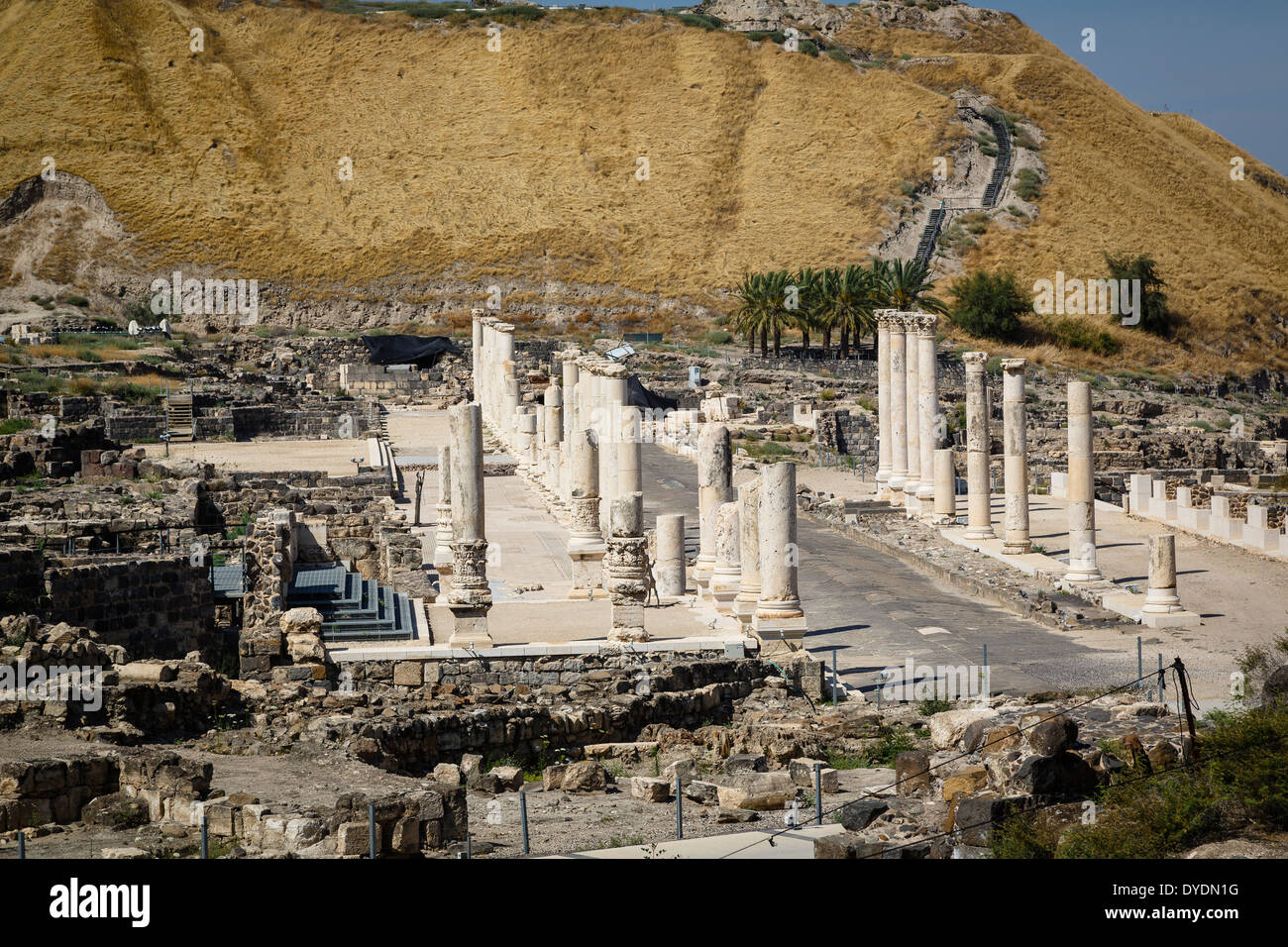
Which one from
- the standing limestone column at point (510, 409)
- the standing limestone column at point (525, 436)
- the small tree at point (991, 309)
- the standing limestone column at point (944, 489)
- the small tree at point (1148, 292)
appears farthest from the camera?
the small tree at point (1148, 292)

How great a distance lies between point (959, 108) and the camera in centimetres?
10900

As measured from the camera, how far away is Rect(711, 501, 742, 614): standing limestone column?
2105 cm

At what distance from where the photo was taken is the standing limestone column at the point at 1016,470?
28391 mm

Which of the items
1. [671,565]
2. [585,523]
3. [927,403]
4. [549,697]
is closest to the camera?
[549,697]

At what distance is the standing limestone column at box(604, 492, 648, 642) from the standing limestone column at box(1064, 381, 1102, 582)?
926 centimetres

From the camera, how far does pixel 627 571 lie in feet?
61.1

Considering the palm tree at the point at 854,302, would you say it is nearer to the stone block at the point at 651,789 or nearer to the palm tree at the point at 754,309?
the palm tree at the point at 754,309

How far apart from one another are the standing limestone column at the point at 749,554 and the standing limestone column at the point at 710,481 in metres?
2.21

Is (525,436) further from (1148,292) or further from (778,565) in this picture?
(1148,292)

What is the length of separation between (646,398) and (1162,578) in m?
31.7

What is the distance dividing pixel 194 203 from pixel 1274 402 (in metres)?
58.7

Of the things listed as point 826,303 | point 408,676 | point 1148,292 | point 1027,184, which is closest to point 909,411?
point 408,676

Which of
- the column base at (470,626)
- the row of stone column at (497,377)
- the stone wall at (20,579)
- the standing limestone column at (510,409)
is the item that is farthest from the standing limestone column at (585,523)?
the standing limestone column at (510,409)
